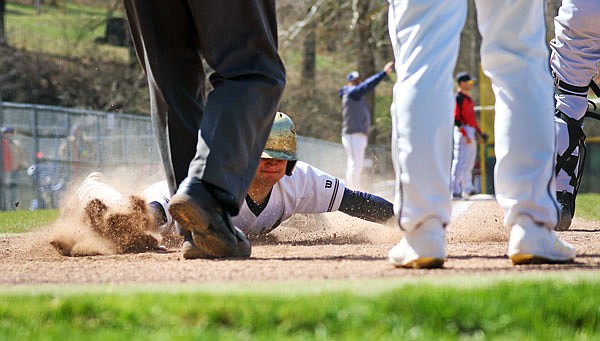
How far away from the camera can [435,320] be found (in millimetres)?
2820

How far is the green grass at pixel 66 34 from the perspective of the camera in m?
41.2

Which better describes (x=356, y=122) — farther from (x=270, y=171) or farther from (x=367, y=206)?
(x=270, y=171)

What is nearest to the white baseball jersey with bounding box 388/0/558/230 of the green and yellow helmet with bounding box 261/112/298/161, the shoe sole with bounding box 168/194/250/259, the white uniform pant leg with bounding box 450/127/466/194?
the shoe sole with bounding box 168/194/250/259

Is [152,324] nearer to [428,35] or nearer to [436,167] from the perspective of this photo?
[436,167]

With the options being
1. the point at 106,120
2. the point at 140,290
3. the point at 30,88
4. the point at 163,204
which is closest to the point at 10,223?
the point at 163,204

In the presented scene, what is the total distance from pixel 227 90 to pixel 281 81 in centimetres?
29

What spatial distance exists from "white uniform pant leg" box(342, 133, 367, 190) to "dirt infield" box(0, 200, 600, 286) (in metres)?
13.7

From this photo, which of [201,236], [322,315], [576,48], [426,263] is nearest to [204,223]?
[201,236]

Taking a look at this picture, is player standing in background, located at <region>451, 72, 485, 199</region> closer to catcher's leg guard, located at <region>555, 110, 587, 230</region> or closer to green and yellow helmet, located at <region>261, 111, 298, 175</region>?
catcher's leg guard, located at <region>555, 110, 587, 230</region>

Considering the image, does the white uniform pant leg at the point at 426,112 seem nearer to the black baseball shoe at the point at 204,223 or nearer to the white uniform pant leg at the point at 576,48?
the black baseball shoe at the point at 204,223

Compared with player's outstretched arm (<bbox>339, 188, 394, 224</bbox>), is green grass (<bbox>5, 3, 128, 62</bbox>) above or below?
above

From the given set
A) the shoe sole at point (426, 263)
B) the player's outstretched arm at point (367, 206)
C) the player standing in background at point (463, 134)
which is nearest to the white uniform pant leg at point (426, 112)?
the shoe sole at point (426, 263)

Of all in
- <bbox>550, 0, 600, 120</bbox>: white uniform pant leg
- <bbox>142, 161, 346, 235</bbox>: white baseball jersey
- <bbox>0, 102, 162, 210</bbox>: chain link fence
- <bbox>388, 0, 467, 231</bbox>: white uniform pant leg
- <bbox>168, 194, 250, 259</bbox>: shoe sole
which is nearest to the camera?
<bbox>388, 0, 467, 231</bbox>: white uniform pant leg

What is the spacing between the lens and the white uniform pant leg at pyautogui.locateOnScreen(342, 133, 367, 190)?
20.4 meters
